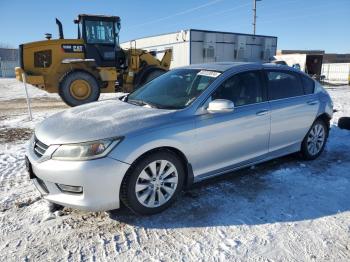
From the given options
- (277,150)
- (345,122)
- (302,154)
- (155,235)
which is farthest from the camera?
(345,122)

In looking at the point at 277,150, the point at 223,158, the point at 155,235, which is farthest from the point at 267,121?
the point at 155,235

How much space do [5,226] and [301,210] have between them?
123 inches

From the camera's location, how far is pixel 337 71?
29.3 metres

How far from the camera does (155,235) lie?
3.03m

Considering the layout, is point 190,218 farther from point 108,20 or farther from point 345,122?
point 108,20

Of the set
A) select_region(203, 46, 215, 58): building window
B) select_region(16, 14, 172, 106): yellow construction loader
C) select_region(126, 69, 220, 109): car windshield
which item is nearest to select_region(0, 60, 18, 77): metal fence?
Result: select_region(203, 46, 215, 58): building window

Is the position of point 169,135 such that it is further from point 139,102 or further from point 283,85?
point 283,85

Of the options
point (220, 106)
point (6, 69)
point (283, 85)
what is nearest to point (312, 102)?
point (283, 85)

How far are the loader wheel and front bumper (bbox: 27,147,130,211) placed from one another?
299 inches

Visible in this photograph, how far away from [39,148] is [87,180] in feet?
2.50

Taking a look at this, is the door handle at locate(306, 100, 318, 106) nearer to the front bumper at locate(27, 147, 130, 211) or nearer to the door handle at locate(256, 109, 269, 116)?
the door handle at locate(256, 109, 269, 116)

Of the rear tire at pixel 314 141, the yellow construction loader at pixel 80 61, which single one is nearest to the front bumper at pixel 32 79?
the yellow construction loader at pixel 80 61

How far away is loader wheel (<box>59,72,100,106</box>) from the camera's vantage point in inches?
402

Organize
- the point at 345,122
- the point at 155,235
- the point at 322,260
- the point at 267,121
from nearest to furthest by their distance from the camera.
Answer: the point at 322,260, the point at 155,235, the point at 267,121, the point at 345,122
